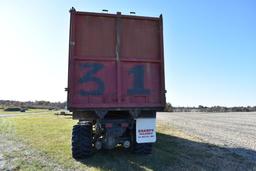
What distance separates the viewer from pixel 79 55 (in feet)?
30.6

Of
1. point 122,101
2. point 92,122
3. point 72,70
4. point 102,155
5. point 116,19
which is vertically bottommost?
point 102,155

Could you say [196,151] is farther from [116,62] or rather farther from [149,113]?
[116,62]

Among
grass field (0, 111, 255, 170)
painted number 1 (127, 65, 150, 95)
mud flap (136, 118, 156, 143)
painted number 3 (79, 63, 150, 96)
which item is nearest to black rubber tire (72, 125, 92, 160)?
grass field (0, 111, 255, 170)

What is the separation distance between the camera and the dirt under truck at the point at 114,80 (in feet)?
30.3

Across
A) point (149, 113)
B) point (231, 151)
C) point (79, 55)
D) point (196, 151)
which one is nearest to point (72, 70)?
point (79, 55)

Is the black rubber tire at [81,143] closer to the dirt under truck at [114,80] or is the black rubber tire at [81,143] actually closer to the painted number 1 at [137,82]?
the dirt under truck at [114,80]

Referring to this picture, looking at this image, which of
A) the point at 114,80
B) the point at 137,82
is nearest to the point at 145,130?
the point at 137,82

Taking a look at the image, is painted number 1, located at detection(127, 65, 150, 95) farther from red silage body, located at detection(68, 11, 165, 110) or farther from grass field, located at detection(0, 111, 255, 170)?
grass field, located at detection(0, 111, 255, 170)

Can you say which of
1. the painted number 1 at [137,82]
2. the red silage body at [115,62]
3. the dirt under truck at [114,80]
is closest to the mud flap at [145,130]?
the dirt under truck at [114,80]

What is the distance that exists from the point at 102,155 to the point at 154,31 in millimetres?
4203

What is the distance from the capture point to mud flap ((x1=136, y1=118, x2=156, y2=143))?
940cm

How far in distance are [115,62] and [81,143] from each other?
2.58m

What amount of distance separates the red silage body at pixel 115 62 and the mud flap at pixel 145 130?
18.5 inches

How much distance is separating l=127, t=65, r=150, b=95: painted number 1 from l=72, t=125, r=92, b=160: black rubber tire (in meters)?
1.81
